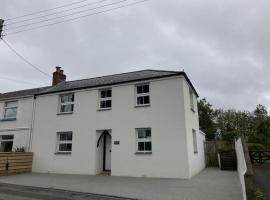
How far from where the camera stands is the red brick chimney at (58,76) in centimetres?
2019

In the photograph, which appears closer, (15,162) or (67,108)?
(15,162)

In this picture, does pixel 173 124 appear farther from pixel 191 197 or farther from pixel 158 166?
pixel 191 197

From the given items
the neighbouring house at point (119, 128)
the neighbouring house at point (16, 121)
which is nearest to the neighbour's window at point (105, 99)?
the neighbouring house at point (119, 128)

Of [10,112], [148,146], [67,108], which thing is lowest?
[148,146]

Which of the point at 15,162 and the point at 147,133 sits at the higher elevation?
the point at 147,133

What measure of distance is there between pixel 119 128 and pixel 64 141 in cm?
440

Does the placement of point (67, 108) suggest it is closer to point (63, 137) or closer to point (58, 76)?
point (63, 137)

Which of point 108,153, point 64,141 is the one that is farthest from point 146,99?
point 64,141

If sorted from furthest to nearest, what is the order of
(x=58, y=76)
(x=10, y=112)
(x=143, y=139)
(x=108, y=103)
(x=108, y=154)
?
1. (x=58, y=76)
2. (x=10, y=112)
3. (x=108, y=103)
4. (x=108, y=154)
5. (x=143, y=139)

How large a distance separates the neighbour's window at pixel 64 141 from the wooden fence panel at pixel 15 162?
2.21m

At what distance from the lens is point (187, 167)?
11.9 m

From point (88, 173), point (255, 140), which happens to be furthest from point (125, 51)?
point (255, 140)

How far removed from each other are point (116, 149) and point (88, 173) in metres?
2.36

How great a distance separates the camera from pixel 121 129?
13.9 metres
